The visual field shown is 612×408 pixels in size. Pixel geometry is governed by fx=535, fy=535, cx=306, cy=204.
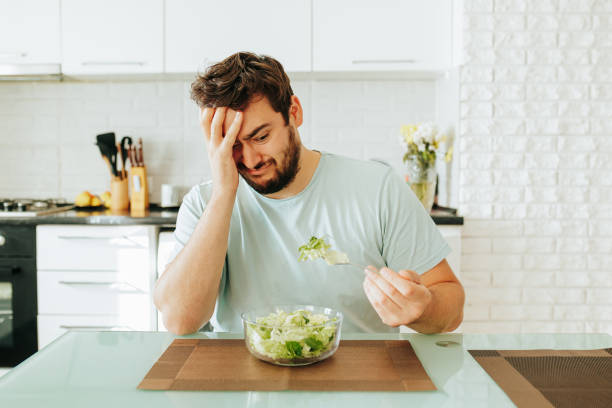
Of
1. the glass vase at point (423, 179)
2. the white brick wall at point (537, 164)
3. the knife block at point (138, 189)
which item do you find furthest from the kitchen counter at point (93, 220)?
the white brick wall at point (537, 164)

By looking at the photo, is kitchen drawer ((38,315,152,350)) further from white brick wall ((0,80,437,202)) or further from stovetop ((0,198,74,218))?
white brick wall ((0,80,437,202))

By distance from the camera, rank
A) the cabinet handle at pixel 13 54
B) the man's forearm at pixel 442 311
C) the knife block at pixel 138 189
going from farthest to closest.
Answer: the knife block at pixel 138 189 → the cabinet handle at pixel 13 54 → the man's forearm at pixel 442 311

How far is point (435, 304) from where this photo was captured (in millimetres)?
1161

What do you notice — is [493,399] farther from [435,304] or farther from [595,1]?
[595,1]

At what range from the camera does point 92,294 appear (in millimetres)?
2559

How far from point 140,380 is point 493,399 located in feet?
1.85

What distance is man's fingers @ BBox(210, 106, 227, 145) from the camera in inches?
50.3

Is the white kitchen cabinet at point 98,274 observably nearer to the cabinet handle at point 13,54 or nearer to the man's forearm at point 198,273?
the cabinet handle at point 13,54

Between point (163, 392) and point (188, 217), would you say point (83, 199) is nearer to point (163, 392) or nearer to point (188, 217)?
point (188, 217)

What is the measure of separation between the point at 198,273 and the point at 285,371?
0.42 metres

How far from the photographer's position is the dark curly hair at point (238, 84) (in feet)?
4.18

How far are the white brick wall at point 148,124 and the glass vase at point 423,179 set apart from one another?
1.29 feet

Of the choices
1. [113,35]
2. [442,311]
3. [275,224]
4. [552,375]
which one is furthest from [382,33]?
[552,375]

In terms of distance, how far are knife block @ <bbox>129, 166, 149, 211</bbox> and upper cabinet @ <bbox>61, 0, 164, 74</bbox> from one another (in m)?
0.55
